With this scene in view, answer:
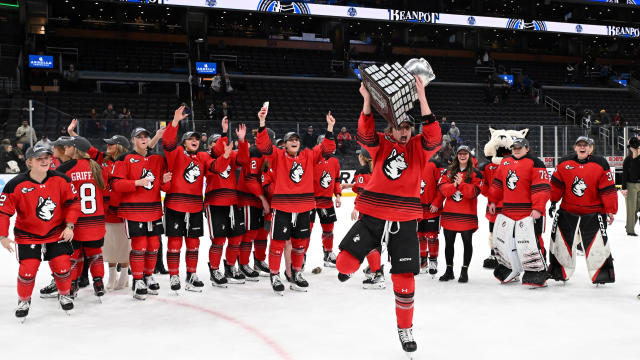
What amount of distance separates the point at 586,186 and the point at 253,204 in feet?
11.5

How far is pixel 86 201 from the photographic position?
520cm

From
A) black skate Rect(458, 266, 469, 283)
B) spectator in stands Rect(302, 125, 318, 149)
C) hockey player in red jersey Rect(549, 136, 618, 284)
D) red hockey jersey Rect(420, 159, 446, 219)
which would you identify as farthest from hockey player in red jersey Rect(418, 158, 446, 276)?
spectator in stands Rect(302, 125, 318, 149)

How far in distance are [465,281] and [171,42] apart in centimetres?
2510

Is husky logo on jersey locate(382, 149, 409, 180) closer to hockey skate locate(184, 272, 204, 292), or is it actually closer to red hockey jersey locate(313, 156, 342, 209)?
hockey skate locate(184, 272, 204, 292)

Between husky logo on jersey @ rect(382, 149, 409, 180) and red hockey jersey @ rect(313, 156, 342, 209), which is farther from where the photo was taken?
red hockey jersey @ rect(313, 156, 342, 209)

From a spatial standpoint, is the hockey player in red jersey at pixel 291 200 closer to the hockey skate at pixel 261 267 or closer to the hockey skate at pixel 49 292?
the hockey skate at pixel 261 267

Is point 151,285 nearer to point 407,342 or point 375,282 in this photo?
point 375,282

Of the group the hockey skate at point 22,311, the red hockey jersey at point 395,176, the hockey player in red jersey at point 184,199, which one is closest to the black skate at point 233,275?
the hockey player in red jersey at point 184,199

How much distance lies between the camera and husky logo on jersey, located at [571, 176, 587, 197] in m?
5.80

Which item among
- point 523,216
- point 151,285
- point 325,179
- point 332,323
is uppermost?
point 325,179

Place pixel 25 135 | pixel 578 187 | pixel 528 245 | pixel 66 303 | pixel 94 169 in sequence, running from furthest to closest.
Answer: pixel 25 135
pixel 578 187
pixel 528 245
pixel 94 169
pixel 66 303

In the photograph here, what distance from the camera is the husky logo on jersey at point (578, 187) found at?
19.0ft

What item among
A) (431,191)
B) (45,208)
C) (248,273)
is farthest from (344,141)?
(45,208)

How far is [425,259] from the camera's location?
657cm
